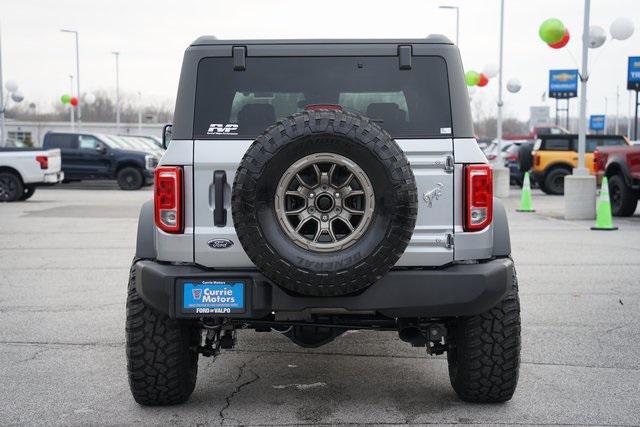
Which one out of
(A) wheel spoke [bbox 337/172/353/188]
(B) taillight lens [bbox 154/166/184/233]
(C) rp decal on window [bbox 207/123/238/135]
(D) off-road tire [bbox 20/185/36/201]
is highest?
(C) rp decal on window [bbox 207/123/238/135]

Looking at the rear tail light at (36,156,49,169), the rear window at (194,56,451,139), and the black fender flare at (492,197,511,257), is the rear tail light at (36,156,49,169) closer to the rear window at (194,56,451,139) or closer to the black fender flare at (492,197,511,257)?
the rear window at (194,56,451,139)

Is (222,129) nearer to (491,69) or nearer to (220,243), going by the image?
(220,243)

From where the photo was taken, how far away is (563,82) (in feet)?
204

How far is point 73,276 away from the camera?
10453 mm

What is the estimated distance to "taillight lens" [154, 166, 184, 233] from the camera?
485 cm

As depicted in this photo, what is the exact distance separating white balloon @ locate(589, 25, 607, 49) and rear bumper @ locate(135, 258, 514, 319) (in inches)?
782

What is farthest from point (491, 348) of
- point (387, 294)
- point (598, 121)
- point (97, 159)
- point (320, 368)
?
point (598, 121)

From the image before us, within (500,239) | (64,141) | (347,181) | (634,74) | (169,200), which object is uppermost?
(634,74)

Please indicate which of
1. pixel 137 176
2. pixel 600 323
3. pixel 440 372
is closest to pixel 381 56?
pixel 440 372

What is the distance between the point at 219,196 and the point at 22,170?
19.0 metres

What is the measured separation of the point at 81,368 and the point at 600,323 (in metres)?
4.16

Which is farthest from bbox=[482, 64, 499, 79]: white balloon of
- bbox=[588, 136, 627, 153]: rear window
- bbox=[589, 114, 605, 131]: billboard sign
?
bbox=[589, 114, 605, 131]: billboard sign

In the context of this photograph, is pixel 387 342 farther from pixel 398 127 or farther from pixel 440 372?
pixel 398 127

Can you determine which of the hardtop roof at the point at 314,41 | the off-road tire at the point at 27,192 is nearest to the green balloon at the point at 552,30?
the off-road tire at the point at 27,192
